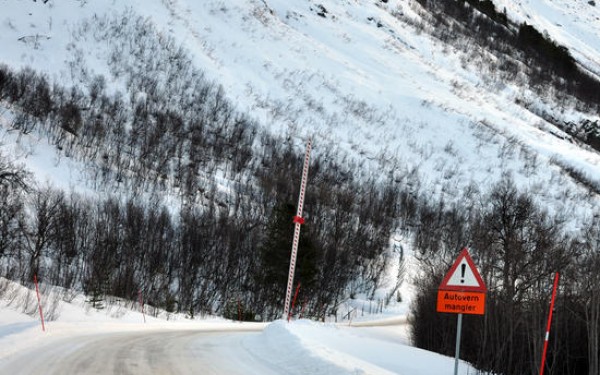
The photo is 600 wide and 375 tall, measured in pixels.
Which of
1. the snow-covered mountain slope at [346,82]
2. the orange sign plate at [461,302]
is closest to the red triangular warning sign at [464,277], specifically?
the orange sign plate at [461,302]

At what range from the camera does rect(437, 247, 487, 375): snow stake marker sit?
8.74 metres

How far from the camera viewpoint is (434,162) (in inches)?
2594

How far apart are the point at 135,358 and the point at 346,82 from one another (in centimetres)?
6637

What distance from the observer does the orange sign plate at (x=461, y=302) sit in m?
8.80

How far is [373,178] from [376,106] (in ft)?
46.1

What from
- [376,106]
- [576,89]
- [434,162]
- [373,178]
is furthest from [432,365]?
[576,89]

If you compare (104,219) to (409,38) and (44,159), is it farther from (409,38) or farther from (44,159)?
(409,38)

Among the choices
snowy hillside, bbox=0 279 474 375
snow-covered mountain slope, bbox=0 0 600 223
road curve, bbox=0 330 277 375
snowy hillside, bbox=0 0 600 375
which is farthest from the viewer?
snow-covered mountain slope, bbox=0 0 600 223

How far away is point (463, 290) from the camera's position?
29.2 feet

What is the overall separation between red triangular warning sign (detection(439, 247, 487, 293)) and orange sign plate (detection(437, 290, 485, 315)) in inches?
4.1

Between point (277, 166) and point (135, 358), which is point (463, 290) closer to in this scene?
point (135, 358)

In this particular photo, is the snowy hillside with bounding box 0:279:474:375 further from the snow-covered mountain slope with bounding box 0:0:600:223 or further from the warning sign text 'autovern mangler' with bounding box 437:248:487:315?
the snow-covered mountain slope with bounding box 0:0:600:223

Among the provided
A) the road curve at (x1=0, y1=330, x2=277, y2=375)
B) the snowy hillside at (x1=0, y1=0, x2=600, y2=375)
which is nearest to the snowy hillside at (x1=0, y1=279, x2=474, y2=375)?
the road curve at (x1=0, y1=330, x2=277, y2=375)

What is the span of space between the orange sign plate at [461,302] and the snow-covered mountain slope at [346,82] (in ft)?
165
